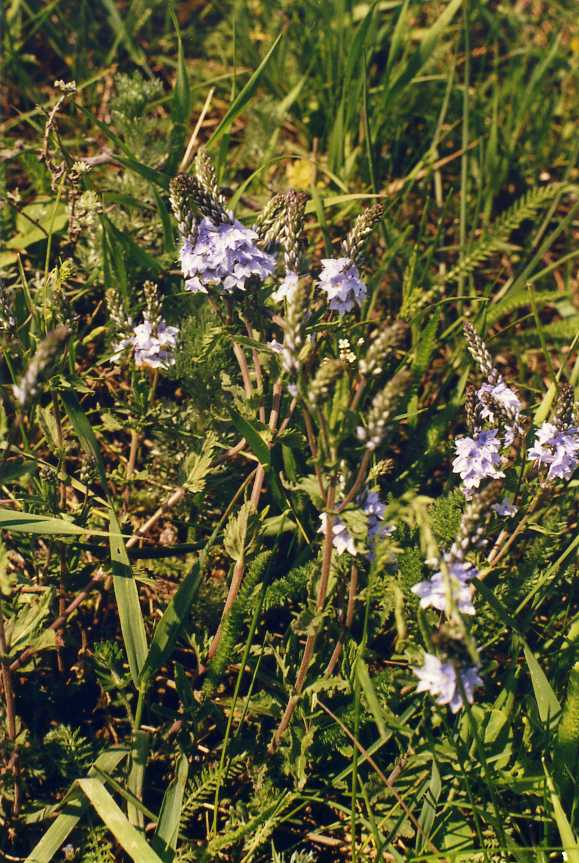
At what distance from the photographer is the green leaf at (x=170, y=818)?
2.26 metres

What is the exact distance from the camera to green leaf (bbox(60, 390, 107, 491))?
2.65 meters

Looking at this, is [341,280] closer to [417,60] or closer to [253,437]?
[253,437]

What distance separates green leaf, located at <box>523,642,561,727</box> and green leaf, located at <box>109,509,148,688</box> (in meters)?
1.19

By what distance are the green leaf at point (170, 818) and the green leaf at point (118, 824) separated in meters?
0.11

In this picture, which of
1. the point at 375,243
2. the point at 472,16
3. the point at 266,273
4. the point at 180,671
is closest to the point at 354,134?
the point at 375,243

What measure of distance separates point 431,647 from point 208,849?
33.4 inches

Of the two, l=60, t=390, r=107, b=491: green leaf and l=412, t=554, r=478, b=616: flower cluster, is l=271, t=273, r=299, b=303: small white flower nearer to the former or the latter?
l=60, t=390, r=107, b=491: green leaf

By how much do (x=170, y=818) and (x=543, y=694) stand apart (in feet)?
3.92

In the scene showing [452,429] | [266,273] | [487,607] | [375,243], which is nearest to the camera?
[266,273]

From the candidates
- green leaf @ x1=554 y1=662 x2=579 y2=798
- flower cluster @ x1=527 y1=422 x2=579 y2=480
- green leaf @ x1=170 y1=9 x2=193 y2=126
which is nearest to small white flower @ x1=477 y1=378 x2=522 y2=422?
flower cluster @ x1=527 y1=422 x2=579 y2=480

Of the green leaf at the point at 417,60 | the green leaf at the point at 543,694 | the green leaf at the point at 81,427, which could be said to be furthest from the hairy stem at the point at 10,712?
the green leaf at the point at 417,60

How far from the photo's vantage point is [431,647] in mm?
2117

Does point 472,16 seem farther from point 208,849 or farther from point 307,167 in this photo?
point 208,849

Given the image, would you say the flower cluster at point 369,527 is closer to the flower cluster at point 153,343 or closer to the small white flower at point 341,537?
the small white flower at point 341,537
